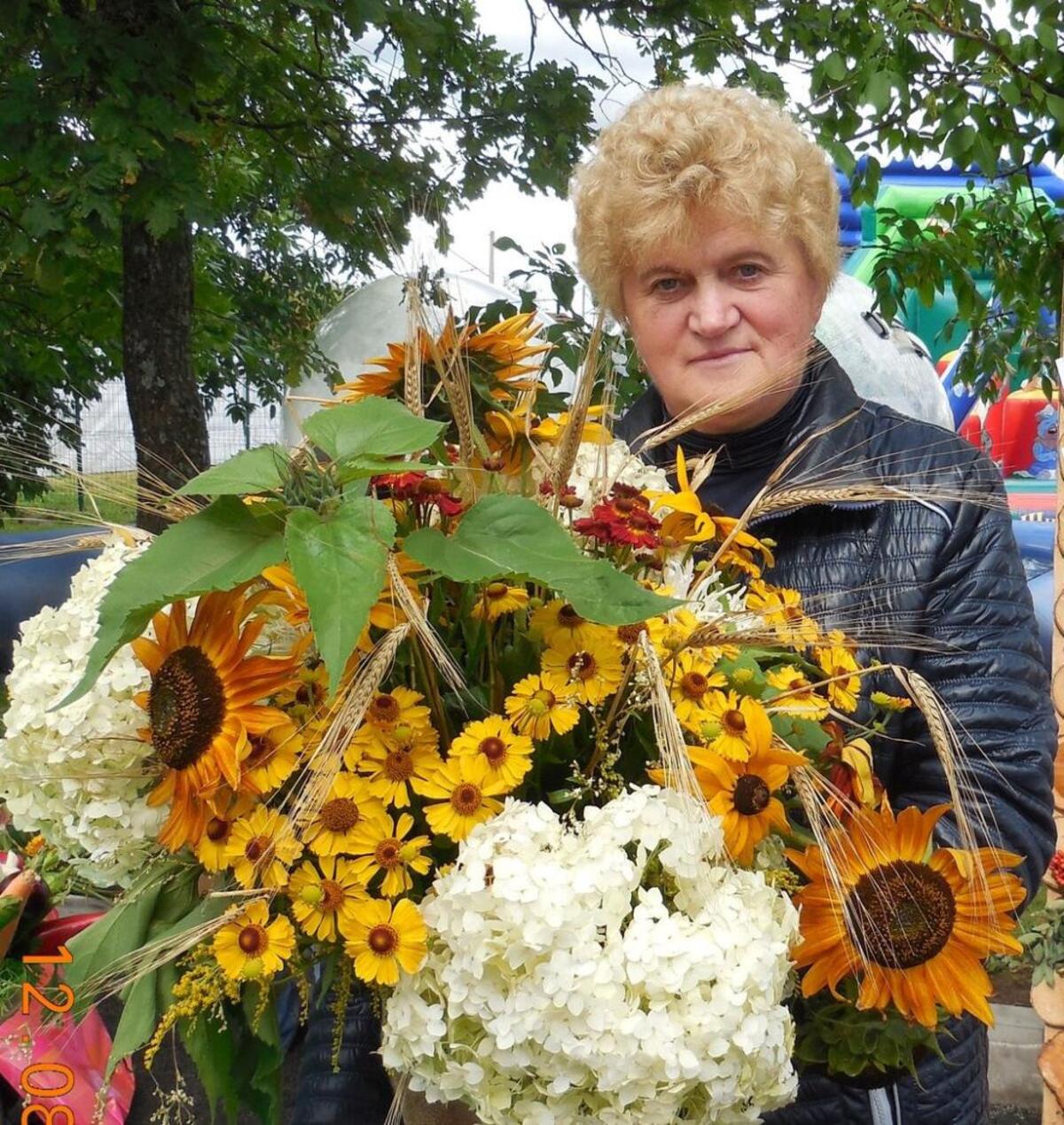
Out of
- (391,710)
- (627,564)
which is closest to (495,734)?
(391,710)

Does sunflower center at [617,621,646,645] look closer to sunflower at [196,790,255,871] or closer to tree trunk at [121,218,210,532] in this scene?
sunflower at [196,790,255,871]

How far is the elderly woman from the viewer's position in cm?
119

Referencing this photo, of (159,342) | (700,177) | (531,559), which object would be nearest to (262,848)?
(531,559)

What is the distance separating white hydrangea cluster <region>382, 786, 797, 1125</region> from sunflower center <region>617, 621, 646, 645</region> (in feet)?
0.34

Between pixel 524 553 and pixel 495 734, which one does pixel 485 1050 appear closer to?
pixel 495 734

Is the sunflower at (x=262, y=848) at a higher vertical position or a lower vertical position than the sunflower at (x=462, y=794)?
lower

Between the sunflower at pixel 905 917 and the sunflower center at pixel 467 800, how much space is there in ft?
→ 0.75

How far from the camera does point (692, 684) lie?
2.40 feet

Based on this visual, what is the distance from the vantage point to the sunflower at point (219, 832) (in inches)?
27.9

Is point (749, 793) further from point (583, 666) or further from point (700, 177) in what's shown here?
point (700, 177)

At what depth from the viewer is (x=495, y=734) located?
708 mm

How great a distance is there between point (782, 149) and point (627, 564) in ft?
2.46

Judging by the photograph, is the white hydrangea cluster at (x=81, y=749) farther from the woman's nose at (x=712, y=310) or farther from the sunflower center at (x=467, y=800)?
the woman's nose at (x=712, y=310)
